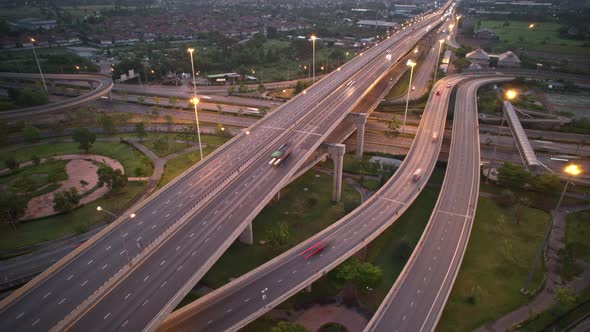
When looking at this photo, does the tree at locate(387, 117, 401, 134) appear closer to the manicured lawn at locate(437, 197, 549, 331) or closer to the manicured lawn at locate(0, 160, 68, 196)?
the manicured lawn at locate(437, 197, 549, 331)

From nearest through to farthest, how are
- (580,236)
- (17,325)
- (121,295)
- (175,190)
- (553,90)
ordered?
(17,325)
(121,295)
(175,190)
(580,236)
(553,90)

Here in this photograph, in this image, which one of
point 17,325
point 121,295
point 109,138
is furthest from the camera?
point 109,138

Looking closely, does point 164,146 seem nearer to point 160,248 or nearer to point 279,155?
point 279,155

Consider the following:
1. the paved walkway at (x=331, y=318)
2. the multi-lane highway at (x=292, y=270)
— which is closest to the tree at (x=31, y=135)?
A: the multi-lane highway at (x=292, y=270)

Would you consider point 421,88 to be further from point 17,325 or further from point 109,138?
point 17,325

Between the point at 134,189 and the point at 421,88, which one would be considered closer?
the point at 134,189

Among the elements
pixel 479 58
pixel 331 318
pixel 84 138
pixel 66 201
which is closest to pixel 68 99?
pixel 84 138

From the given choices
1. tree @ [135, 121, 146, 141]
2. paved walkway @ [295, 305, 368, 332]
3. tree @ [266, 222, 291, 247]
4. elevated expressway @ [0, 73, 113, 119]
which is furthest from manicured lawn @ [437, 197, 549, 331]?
elevated expressway @ [0, 73, 113, 119]

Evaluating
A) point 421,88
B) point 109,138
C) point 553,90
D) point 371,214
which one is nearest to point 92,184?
point 109,138
